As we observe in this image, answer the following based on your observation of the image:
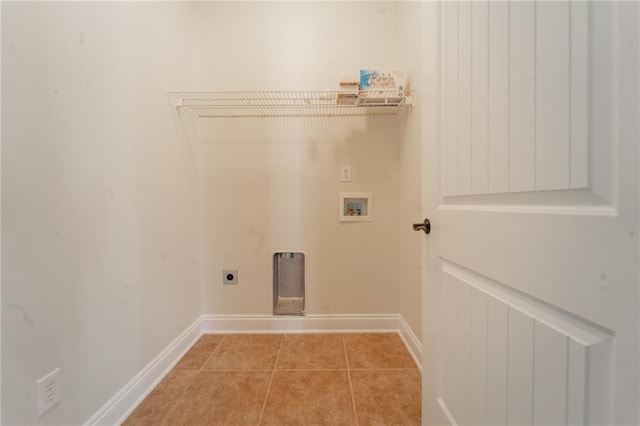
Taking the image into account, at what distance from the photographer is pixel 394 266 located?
182 cm

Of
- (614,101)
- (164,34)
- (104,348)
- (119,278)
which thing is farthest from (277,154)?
(614,101)

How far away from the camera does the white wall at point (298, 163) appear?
5.85ft

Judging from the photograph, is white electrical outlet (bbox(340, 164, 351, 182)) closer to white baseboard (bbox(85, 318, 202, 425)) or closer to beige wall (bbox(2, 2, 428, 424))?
beige wall (bbox(2, 2, 428, 424))

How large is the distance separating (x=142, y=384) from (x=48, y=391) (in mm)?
482

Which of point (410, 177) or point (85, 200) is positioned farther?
point (410, 177)

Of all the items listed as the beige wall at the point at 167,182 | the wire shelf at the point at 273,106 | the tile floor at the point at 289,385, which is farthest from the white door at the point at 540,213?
the wire shelf at the point at 273,106

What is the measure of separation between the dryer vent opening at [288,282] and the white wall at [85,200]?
65cm

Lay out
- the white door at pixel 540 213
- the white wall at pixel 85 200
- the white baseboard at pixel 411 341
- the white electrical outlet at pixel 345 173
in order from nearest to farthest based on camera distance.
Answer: the white door at pixel 540 213 < the white wall at pixel 85 200 < the white baseboard at pixel 411 341 < the white electrical outlet at pixel 345 173

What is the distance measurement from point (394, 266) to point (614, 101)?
1.55 meters

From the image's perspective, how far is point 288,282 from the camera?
186cm

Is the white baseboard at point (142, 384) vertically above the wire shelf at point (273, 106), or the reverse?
the wire shelf at point (273, 106)

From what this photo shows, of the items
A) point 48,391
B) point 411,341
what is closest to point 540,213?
point 411,341

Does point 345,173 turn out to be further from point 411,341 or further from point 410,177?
point 411,341

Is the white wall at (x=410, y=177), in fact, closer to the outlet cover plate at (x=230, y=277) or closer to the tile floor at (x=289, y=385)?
the tile floor at (x=289, y=385)
